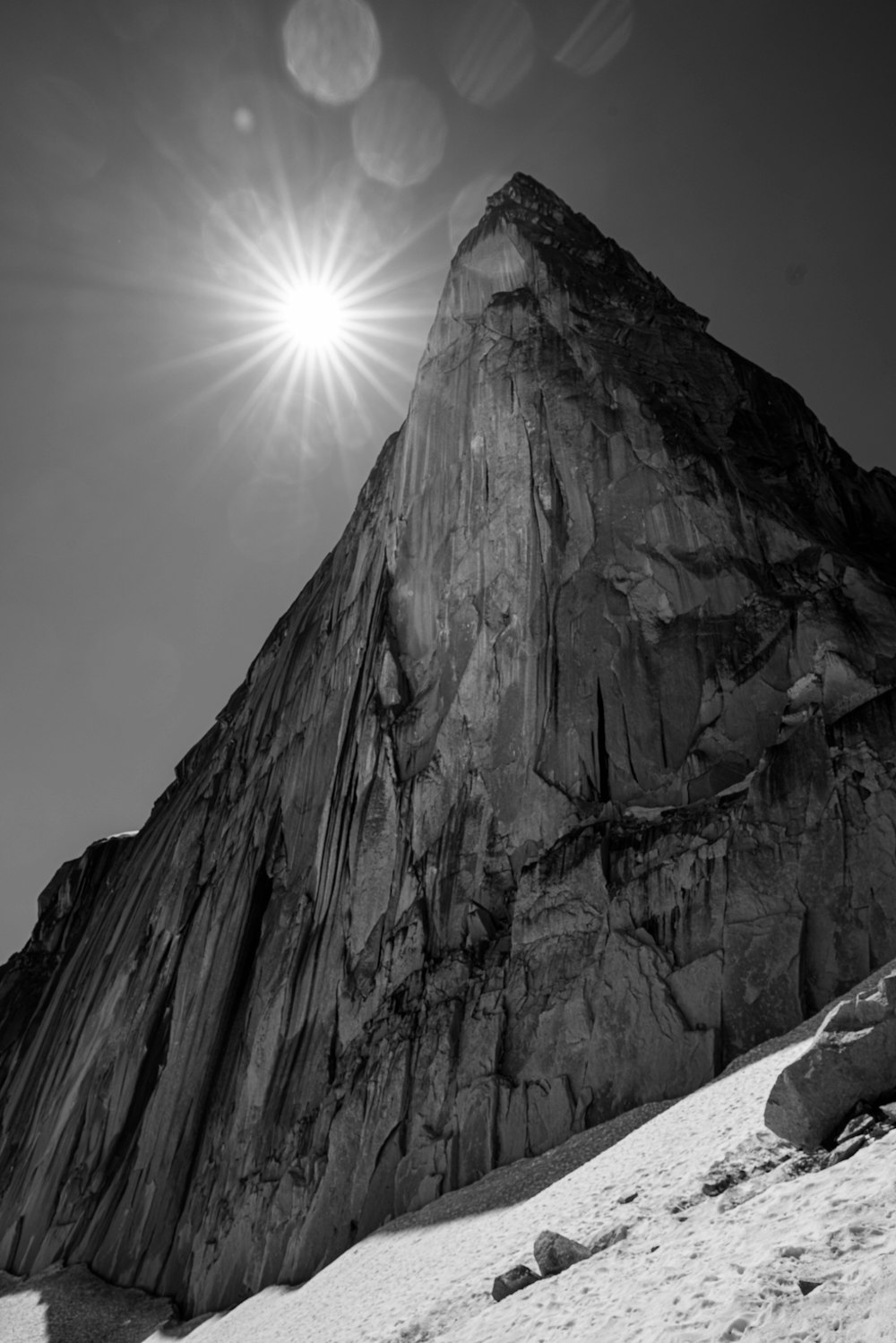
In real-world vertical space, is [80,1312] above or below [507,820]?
below

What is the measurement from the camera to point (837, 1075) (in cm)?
1106

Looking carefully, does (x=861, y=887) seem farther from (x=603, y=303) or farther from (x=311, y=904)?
(x=603, y=303)

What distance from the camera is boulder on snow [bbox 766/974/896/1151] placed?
11.0 meters

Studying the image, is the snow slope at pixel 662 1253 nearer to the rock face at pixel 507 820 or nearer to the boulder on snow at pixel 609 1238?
the boulder on snow at pixel 609 1238

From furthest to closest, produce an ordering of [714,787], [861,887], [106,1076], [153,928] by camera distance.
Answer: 1. [153,928]
2. [106,1076]
3. [714,787]
4. [861,887]

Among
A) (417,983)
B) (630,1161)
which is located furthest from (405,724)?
(630,1161)

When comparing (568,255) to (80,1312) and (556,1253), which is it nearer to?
(556,1253)

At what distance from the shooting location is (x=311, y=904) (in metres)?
36.3

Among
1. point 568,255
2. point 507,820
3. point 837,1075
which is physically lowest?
point 837,1075

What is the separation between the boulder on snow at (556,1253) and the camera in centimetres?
1147

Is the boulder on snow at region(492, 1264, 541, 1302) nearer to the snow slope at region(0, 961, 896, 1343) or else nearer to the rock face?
the snow slope at region(0, 961, 896, 1343)

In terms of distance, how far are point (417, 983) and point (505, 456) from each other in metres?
21.6

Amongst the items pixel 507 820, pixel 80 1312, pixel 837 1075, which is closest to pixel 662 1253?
pixel 837 1075

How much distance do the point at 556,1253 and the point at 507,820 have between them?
61.5 feet
